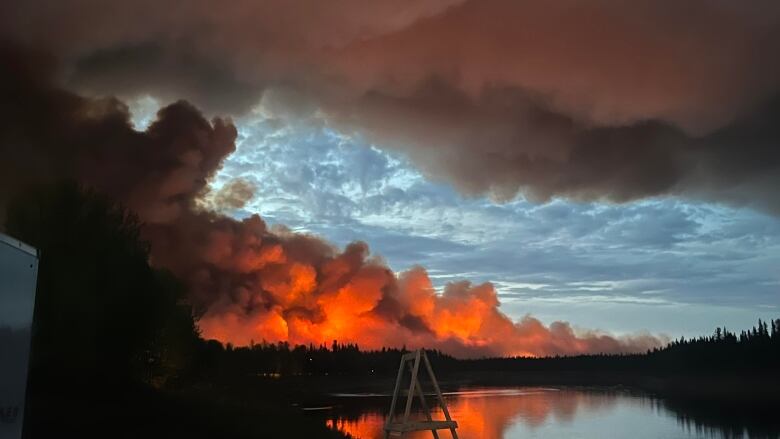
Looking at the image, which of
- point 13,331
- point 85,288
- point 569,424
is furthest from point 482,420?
point 13,331

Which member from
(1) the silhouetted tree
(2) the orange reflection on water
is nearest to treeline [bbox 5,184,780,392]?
(1) the silhouetted tree

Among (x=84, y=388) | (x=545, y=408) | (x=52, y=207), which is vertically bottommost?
(x=545, y=408)

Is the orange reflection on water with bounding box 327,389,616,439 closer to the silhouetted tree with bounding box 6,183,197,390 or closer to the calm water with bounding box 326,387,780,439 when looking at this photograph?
the calm water with bounding box 326,387,780,439

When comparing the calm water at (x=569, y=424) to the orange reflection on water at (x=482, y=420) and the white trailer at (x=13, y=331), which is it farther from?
the white trailer at (x=13, y=331)

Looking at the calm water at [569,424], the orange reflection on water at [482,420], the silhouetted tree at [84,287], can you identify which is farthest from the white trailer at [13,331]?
the calm water at [569,424]

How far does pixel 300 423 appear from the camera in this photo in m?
49.8

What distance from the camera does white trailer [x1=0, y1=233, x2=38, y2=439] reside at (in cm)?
601

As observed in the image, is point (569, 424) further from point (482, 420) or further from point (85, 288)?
point (85, 288)

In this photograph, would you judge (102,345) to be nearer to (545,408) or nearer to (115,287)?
(115,287)

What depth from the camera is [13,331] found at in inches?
244

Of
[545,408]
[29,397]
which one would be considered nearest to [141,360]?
[29,397]

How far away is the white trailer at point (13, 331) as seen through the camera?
6.01 m

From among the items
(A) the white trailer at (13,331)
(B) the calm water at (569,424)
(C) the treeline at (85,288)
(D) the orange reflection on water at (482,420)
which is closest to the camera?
(A) the white trailer at (13,331)

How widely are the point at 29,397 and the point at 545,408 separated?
92.9 m
